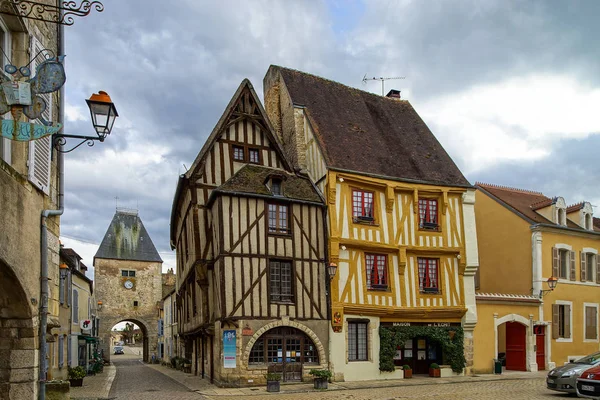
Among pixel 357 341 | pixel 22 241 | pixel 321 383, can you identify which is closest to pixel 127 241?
pixel 357 341

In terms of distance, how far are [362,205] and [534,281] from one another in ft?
25.4

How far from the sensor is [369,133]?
66.0 ft

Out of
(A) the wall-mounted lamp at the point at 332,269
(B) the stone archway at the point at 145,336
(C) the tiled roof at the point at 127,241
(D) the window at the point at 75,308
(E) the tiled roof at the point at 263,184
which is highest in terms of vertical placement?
(E) the tiled roof at the point at 263,184

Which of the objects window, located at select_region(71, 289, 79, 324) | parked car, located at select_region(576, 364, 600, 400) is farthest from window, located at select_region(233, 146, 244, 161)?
parked car, located at select_region(576, 364, 600, 400)

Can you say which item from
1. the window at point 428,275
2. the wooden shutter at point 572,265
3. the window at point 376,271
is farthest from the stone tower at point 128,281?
the wooden shutter at point 572,265

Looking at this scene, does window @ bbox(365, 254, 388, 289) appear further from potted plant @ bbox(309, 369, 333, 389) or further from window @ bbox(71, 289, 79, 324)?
window @ bbox(71, 289, 79, 324)

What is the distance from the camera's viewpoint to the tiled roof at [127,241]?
123ft

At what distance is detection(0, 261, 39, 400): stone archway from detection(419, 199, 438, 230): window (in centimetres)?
1443

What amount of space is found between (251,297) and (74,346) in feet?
31.8

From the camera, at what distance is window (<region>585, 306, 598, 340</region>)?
848 inches

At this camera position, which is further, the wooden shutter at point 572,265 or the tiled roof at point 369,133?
the wooden shutter at point 572,265

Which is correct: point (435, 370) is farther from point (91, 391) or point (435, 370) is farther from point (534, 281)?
point (91, 391)

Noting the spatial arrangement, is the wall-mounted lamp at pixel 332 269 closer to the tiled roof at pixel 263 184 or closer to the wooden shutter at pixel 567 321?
the tiled roof at pixel 263 184

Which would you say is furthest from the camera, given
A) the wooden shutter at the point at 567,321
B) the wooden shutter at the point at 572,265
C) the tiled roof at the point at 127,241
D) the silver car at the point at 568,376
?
the tiled roof at the point at 127,241
